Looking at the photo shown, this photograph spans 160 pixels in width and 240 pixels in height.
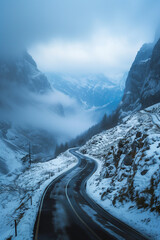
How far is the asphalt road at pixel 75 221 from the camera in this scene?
8531 millimetres

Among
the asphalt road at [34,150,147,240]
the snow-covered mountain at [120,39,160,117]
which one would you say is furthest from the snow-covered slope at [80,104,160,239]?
the snow-covered mountain at [120,39,160,117]

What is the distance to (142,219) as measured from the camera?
9.60 meters

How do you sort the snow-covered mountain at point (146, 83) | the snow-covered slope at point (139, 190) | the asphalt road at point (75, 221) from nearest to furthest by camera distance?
the asphalt road at point (75, 221)
the snow-covered slope at point (139, 190)
the snow-covered mountain at point (146, 83)

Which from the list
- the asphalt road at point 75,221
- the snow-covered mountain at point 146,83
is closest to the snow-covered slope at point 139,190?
the asphalt road at point 75,221

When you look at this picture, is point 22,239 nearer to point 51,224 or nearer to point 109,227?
point 51,224

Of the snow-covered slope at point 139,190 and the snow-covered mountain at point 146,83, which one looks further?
the snow-covered mountain at point 146,83

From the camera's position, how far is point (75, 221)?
409 inches

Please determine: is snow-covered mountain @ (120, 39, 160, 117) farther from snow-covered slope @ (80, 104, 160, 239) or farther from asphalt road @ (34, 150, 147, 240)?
asphalt road @ (34, 150, 147, 240)

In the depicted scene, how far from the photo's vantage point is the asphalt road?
28.0ft

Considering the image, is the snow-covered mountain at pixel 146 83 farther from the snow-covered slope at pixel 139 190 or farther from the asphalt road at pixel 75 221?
→ the asphalt road at pixel 75 221

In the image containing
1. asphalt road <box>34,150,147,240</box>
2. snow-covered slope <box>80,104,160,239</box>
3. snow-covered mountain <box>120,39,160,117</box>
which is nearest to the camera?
asphalt road <box>34,150,147,240</box>

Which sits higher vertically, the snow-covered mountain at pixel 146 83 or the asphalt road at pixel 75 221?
the snow-covered mountain at pixel 146 83

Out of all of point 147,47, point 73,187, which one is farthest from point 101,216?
point 147,47

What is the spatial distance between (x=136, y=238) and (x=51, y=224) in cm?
566
